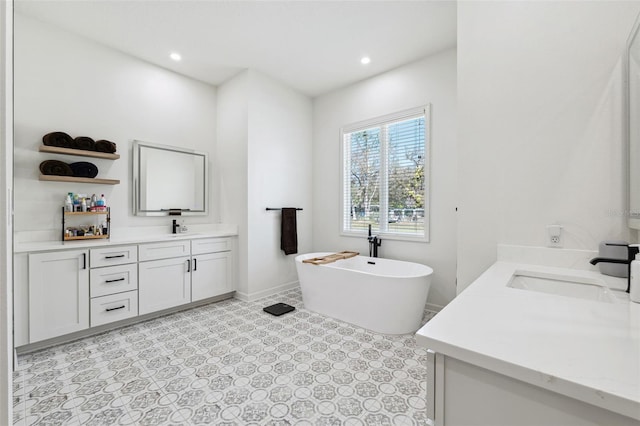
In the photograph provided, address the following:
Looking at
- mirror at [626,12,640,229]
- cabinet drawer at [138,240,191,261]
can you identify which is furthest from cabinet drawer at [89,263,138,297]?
mirror at [626,12,640,229]

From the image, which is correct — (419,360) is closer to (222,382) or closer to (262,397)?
(262,397)

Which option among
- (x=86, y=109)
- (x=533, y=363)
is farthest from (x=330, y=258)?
(x=86, y=109)

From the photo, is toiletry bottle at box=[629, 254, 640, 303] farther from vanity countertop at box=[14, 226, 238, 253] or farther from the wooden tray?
vanity countertop at box=[14, 226, 238, 253]

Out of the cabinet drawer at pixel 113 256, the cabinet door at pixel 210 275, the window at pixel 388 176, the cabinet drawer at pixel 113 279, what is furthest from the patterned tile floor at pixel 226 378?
the window at pixel 388 176

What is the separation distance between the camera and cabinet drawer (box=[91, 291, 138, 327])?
2549 millimetres

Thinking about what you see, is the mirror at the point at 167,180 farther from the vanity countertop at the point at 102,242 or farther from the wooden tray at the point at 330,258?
the wooden tray at the point at 330,258

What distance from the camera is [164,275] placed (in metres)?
3.02

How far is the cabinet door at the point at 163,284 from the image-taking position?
9.37 feet

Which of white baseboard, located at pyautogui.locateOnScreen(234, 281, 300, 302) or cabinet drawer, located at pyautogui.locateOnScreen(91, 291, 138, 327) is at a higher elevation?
cabinet drawer, located at pyautogui.locateOnScreen(91, 291, 138, 327)

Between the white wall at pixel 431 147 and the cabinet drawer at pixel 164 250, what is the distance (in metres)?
1.94

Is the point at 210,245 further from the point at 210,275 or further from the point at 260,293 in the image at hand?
the point at 260,293

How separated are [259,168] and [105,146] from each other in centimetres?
163

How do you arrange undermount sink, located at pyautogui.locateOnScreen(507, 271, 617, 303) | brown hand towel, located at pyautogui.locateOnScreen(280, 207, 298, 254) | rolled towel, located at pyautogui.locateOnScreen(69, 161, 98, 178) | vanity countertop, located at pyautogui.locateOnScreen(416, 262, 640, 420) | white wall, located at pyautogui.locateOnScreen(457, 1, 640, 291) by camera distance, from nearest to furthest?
vanity countertop, located at pyautogui.locateOnScreen(416, 262, 640, 420) < undermount sink, located at pyautogui.locateOnScreen(507, 271, 617, 303) < white wall, located at pyautogui.locateOnScreen(457, 1, 640, 291) < rolled towel, located at pyautogui.locateOnScreen(69, 161, 98, 178) < brown hand towel, located at pyautogui.locateOnScreen(280, 207, 298, 254)

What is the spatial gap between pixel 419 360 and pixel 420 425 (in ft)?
2.24
